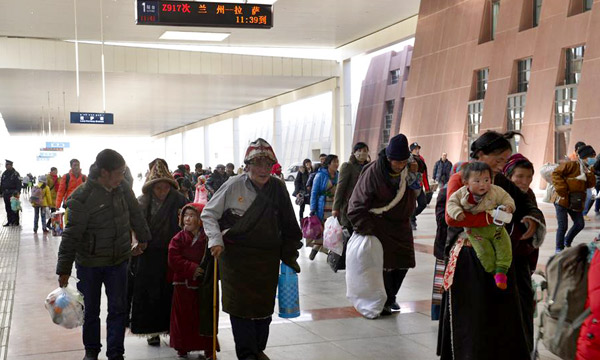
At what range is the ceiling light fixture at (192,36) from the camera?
2762 cm

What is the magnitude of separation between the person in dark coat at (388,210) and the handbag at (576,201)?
483 cm

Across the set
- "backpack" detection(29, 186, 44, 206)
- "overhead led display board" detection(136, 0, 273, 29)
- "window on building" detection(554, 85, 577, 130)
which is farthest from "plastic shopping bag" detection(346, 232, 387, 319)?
"window on building" detection(554, 85, 577, 130)

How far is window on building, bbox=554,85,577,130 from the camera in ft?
71.7

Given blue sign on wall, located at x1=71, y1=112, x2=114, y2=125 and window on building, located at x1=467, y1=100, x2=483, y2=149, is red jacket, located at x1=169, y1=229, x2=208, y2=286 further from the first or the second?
blue sign on wall, located at x1=71, y1=112, x2=114, y2=125

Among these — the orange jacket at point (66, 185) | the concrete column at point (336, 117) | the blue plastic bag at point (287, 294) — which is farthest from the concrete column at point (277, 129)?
the blue plastic bag at point (287, 294)

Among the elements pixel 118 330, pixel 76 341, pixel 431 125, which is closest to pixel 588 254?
pixel 118 330

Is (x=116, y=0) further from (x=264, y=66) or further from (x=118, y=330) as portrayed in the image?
(x=118, y=330)

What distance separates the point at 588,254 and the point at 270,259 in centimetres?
272

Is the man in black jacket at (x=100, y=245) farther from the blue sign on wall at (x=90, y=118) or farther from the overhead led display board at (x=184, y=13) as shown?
the blue sign on wall at (x=90, y=118)

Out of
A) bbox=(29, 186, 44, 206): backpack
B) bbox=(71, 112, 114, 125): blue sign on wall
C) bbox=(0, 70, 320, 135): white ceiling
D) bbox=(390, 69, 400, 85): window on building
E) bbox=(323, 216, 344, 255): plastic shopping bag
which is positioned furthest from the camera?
bbox=(390, 69, 400, 85): window on building

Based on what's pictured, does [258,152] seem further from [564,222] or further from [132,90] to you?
[132,90]

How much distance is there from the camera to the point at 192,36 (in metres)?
28.1

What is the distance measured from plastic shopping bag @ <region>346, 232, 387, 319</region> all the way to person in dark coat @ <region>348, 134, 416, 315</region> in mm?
89

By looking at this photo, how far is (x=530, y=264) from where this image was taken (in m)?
4.84
